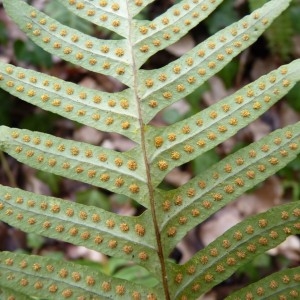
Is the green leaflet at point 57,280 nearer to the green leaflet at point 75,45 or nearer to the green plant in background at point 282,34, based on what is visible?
the green leaflet at point 75,45

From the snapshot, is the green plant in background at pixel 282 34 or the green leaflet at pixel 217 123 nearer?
the green leaflet at pixel 217 123

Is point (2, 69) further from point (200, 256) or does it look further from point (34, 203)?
point (200, 256)

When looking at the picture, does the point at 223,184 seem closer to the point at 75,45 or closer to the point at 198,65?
the point at 198,65

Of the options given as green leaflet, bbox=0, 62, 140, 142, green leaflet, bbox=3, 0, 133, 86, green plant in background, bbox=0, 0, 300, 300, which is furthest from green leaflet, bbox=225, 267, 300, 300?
green leaflet, bbox=3, 0, 133, 86

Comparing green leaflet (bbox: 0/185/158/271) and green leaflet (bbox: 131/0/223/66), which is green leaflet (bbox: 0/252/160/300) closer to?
green leaflet (bbox: 0/185/158/271)

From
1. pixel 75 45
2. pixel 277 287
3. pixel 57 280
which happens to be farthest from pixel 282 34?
pixel 57 280

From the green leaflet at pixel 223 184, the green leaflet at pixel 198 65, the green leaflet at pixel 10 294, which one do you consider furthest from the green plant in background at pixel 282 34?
the green leaflet at pixel 10 294
